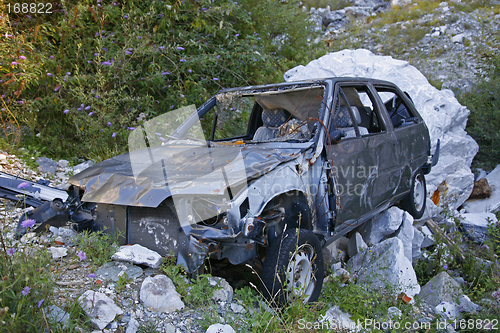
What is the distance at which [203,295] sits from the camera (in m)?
2.41

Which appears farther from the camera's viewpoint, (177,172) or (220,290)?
(177,172)

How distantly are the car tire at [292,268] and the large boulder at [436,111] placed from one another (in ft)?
13.4

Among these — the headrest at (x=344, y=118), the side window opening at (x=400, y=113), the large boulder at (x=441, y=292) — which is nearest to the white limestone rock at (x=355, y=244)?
the large boulder at (x=441, y=292)

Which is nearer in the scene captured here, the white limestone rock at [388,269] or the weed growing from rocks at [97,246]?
the weed growing from rocks at [97,246]

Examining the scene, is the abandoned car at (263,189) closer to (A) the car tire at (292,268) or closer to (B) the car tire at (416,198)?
(A) the car tire at (292,268)

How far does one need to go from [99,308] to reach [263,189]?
1311 millimetres

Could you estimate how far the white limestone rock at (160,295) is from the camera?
7.59 ft

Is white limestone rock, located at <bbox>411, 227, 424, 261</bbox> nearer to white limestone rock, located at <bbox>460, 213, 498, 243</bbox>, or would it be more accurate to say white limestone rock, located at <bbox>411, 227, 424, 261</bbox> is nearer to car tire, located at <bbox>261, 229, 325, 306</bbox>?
white limestone rock, located at <bbox>460, 213, 498, 243</bbox>

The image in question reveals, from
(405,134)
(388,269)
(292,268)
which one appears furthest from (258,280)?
(405,134)

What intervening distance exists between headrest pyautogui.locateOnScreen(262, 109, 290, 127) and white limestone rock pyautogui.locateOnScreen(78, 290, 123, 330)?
2743 millimetres

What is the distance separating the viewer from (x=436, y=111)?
22.2ft

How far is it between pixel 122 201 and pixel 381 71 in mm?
6604

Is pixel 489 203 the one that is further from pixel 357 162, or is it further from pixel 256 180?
pixel 256 180

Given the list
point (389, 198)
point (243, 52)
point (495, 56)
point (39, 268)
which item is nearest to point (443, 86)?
point (495, 56)
